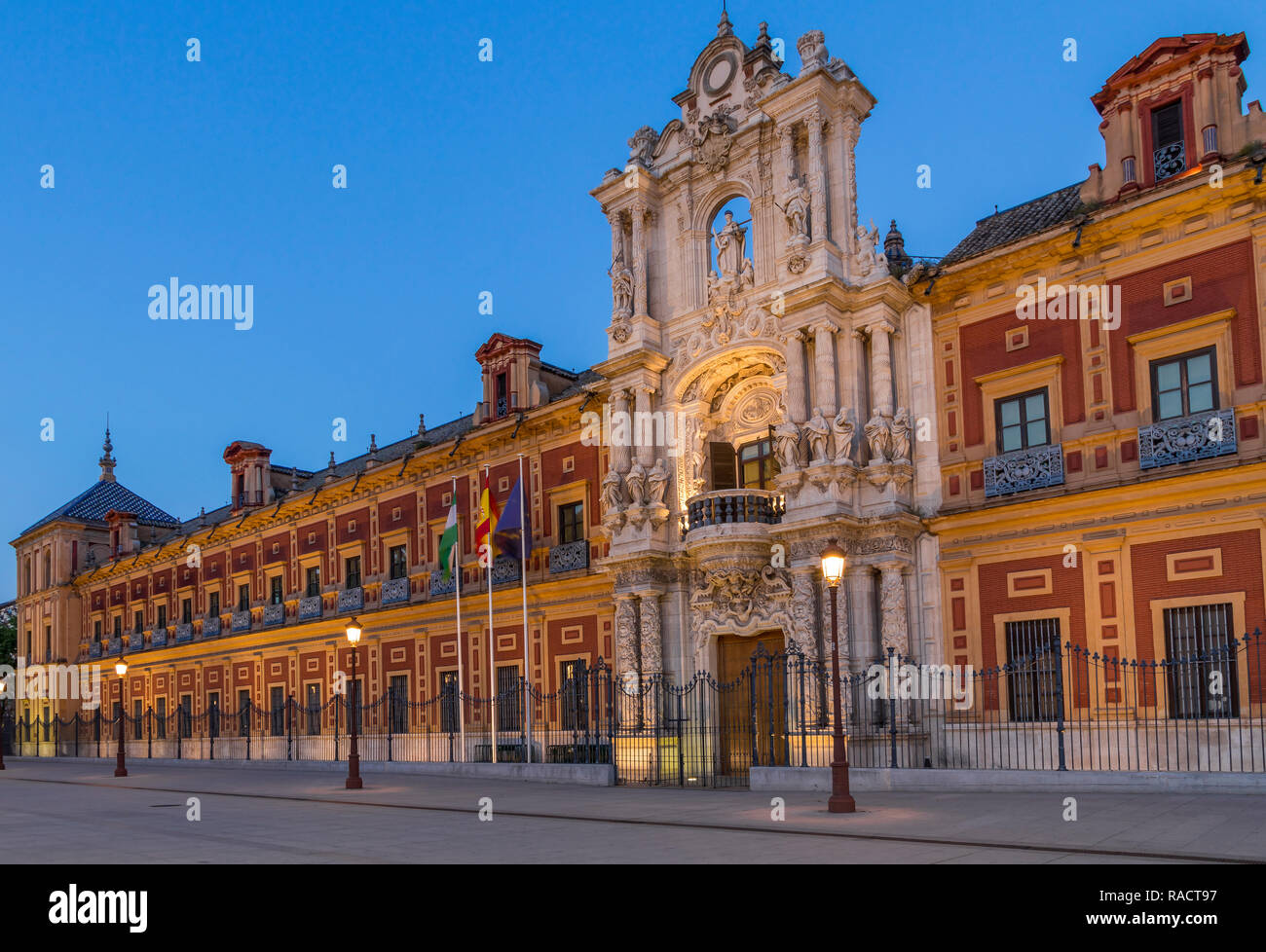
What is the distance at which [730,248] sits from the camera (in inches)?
966

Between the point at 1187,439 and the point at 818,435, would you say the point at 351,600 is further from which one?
the point at 1187,439

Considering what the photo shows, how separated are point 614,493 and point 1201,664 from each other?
12.2 meters

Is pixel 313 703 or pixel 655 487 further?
pixel 313 703

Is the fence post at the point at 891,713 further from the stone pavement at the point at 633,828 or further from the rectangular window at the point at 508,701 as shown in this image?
the rectangular window at the point at 508,701

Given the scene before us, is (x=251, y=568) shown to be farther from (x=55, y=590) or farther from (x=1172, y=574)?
(x=1172, y=574)

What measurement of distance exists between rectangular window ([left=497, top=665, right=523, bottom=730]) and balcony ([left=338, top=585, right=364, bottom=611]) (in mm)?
7027

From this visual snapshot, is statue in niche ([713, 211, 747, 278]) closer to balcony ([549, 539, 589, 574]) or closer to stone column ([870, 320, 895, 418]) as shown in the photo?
stone column ([870, 320, 895, 418])

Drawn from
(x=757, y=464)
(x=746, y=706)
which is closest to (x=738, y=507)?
(x=757, y=464)

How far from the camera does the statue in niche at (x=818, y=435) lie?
21.3 metres

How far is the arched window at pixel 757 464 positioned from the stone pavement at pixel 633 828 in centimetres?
709

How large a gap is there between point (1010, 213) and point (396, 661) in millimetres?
21187
